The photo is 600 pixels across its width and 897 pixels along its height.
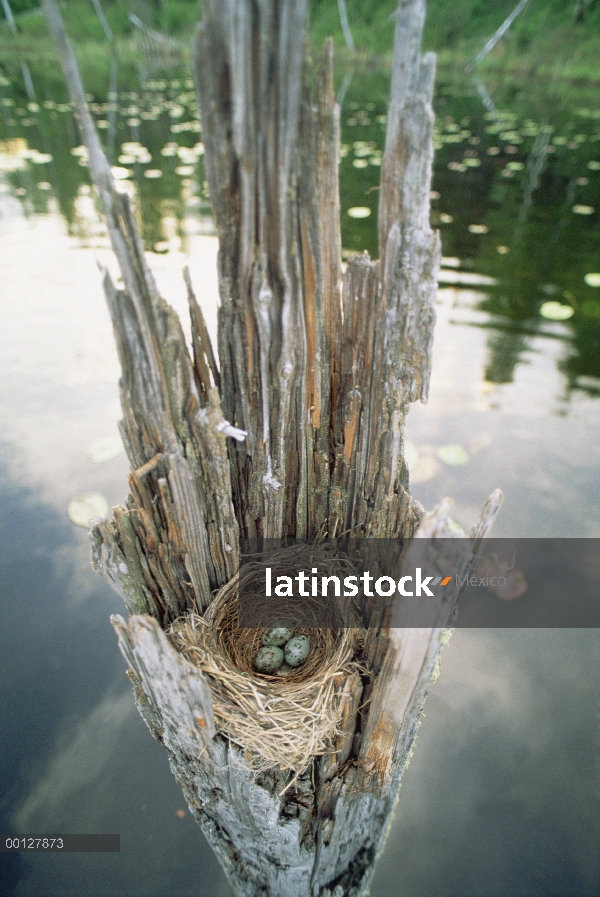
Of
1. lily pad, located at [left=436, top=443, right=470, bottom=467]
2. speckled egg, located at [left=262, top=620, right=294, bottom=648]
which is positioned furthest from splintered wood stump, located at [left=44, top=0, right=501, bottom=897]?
lily pad, located at [left=436, top=443, right=470, bottom=467]

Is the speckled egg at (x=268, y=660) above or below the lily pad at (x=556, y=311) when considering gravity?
below

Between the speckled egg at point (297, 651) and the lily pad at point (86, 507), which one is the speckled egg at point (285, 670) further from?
the lily pad at point (86, 507)

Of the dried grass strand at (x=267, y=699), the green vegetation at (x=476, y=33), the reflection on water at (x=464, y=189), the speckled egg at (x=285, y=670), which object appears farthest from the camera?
the green vegetation at (x=476, y=33)

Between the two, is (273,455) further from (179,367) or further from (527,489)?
(527,489)

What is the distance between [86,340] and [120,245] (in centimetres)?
383

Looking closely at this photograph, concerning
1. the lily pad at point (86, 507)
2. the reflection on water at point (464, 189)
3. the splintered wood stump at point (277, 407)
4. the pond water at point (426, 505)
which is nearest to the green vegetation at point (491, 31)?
the reflection on water at point (464, 189)

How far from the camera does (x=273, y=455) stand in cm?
161

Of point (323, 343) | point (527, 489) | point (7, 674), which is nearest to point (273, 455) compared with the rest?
point (323, 343)

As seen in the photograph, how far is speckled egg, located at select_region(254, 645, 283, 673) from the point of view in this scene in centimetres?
207

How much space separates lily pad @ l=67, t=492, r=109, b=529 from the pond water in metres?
0.06

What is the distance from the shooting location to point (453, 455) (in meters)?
3.73

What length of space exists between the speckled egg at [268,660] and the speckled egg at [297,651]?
4cm

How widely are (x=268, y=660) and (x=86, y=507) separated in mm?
1870

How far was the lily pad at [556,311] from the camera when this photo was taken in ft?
16.0
